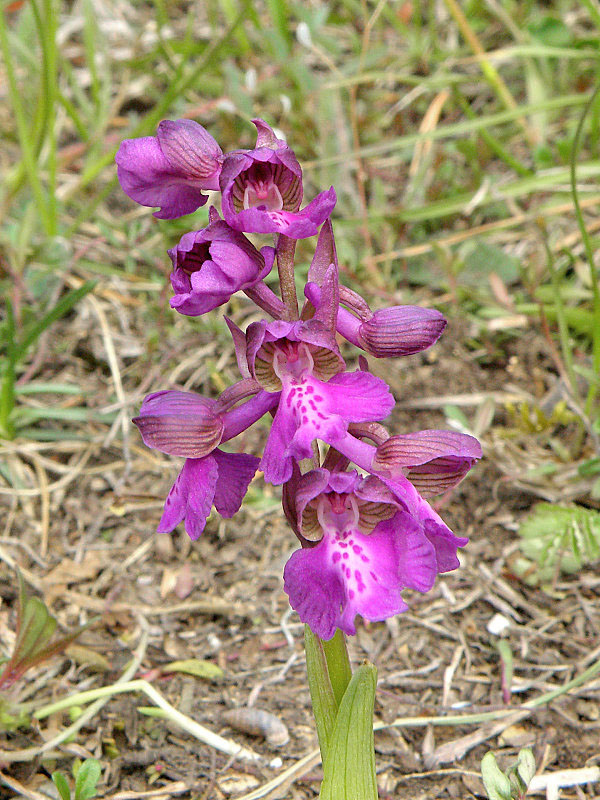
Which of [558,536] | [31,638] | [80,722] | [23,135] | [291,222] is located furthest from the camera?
[23,135]

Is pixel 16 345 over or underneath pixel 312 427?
underneath

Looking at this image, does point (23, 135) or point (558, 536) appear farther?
point (23, 135)

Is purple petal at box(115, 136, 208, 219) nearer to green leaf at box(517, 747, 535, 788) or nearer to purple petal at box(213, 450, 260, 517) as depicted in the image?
purple petal at box(213, 450, 260, 517)

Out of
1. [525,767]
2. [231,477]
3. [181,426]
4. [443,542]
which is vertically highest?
[181,426]

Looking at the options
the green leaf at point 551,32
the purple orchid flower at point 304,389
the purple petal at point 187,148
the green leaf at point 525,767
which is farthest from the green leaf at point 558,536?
the green leaf at point 551,32

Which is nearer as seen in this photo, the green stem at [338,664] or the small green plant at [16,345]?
the green stem at [338,664]

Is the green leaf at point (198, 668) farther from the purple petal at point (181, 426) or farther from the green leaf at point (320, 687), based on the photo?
the purple petal at point (181, 426)

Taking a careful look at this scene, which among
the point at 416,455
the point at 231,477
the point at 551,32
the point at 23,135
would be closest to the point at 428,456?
the point at 416,455

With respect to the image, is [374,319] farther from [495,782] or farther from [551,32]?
[551,32]
